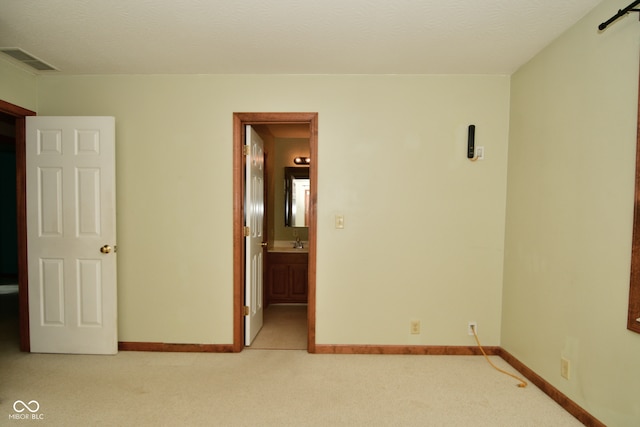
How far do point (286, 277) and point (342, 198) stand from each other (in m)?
1.94

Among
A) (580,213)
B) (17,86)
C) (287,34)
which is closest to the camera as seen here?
(580,213)

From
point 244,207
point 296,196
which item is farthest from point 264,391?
point 296,196

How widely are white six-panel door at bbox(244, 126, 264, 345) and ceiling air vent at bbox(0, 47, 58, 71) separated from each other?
5.53ft

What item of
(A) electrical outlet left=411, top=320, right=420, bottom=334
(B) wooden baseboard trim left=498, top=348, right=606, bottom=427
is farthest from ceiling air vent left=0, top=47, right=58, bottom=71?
(B) wooden baseboard trim left=498, top=348, right=606, bottom=427

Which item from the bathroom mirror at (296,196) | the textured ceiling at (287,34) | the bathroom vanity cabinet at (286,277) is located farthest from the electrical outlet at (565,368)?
the bathroom mirror at (296,196)

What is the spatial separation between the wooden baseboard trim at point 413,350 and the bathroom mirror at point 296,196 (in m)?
2.18

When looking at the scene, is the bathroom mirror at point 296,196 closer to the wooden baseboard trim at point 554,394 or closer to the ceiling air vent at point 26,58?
the ceiling air vent at point 26,58

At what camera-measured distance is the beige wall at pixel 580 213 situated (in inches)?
65.6

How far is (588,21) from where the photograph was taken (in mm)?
1877

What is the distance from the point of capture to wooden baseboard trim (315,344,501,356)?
9.11 ft

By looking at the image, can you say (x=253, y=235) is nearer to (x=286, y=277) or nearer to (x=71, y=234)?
(x=286, y=277)

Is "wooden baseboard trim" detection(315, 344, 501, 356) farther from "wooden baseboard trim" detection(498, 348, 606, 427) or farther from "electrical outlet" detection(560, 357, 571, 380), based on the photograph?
"electrical outlet" detection(560, 357, 571, 380)

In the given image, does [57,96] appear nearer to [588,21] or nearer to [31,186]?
[31,186]

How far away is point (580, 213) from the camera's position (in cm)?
194
